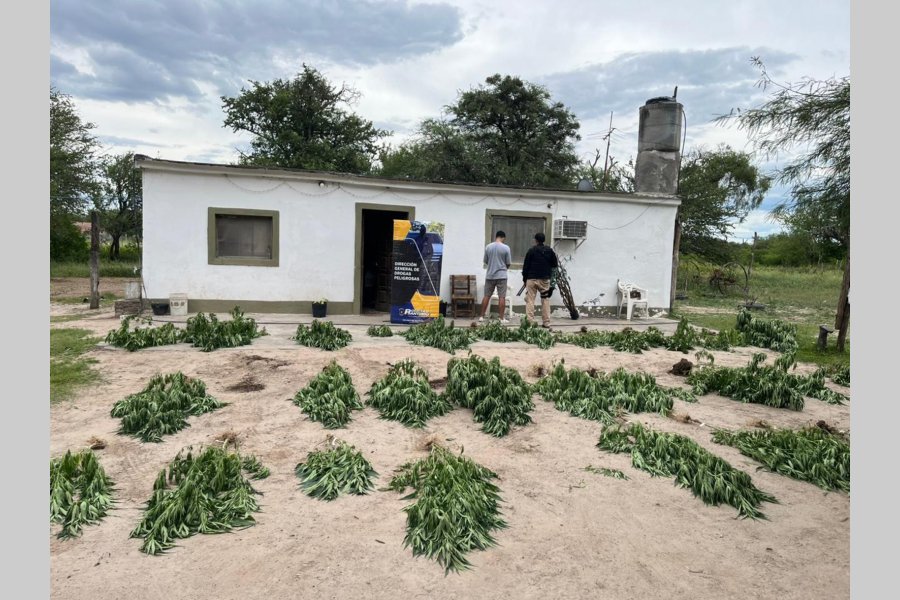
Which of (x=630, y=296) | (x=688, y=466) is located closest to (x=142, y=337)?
(x=688, y=466)

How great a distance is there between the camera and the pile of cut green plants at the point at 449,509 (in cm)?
319

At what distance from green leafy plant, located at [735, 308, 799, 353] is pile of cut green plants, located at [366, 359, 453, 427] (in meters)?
7.00

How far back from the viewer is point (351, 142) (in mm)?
29750

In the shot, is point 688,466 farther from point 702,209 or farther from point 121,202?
point 121,202

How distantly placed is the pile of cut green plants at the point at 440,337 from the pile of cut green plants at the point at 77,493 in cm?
523

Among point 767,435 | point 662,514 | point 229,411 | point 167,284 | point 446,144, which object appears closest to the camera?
point 662,514

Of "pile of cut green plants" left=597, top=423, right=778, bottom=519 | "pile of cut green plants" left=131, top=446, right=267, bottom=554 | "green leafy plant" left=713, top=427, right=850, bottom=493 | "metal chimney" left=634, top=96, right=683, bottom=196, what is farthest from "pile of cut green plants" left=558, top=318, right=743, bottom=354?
"pile of cut green plants" left=131, top=446, right=267, bottom=554

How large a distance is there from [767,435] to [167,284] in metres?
10.5

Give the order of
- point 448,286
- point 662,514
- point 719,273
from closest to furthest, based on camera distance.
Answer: point 662,514
point 448,286
point 719,273

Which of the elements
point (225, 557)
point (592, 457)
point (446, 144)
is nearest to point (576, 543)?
point (592, 457)

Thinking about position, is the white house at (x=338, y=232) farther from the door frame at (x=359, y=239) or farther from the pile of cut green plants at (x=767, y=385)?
the pile of cut green plants at (x=767, y=385)

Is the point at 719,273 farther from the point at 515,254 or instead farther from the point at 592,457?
the point at 592,457

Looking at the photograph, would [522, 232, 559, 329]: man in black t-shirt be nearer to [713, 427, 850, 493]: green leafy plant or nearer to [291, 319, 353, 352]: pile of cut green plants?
[291, 319, 353, 352]: pile of cut green plants

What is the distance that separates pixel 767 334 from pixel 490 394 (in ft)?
23.3
